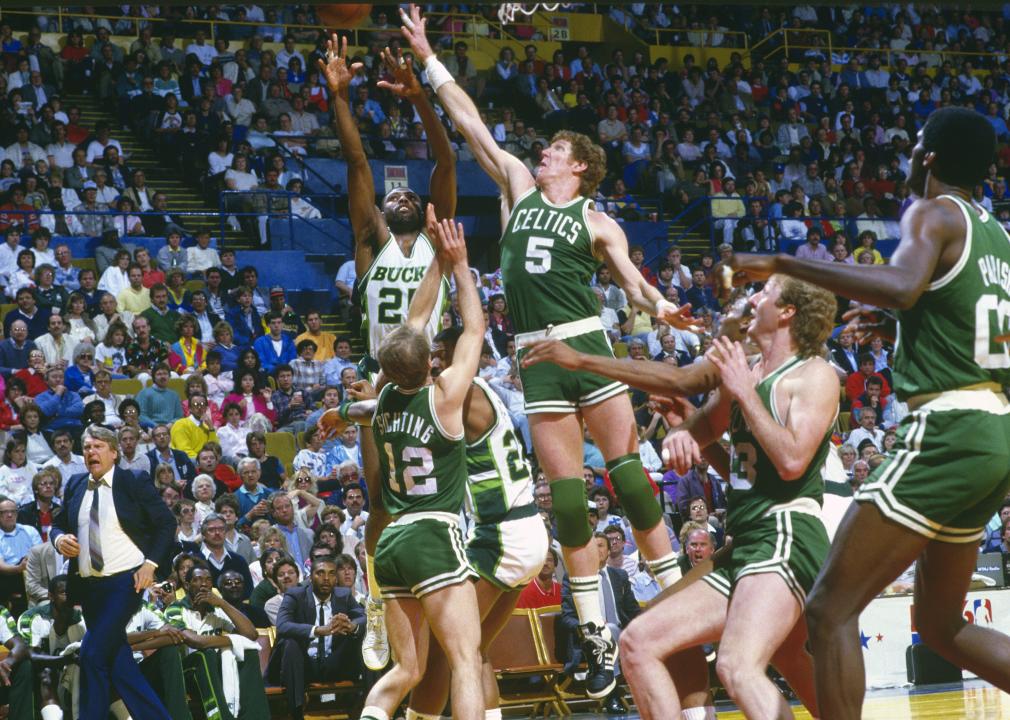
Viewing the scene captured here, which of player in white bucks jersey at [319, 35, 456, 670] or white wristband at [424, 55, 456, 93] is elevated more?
white wristband at [424, 55, 456, 93]

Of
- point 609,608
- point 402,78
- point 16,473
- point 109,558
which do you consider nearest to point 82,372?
point 16,473

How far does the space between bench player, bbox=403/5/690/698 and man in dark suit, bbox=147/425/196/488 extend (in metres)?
7.34

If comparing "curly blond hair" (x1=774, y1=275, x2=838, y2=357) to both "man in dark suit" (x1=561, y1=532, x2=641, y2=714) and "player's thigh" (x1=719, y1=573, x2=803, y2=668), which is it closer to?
"player's thigh" (x1=719, y1=573, x2=803, y2=668)

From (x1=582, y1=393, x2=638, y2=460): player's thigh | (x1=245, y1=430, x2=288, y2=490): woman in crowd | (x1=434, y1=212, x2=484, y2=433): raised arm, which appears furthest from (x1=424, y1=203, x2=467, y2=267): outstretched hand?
(x1=245, y1=430, x2=288, y2=490): woman in crowd

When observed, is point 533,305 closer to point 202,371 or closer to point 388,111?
point 202,371

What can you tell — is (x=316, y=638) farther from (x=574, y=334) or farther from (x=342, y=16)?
(x=342, y=16)

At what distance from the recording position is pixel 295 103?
21.5 metres

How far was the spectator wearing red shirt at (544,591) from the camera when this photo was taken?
11789mm

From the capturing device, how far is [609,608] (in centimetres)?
1189

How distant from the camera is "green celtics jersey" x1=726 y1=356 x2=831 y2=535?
207 inches

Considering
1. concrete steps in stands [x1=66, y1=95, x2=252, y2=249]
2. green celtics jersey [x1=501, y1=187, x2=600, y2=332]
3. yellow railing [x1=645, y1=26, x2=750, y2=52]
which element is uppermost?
yellow railing [x1=645, y1=26, x2=750, y2=52]

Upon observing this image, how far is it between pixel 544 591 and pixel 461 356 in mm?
5901

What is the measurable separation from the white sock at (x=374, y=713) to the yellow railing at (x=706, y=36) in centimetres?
2300

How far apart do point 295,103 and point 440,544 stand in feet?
53.1
